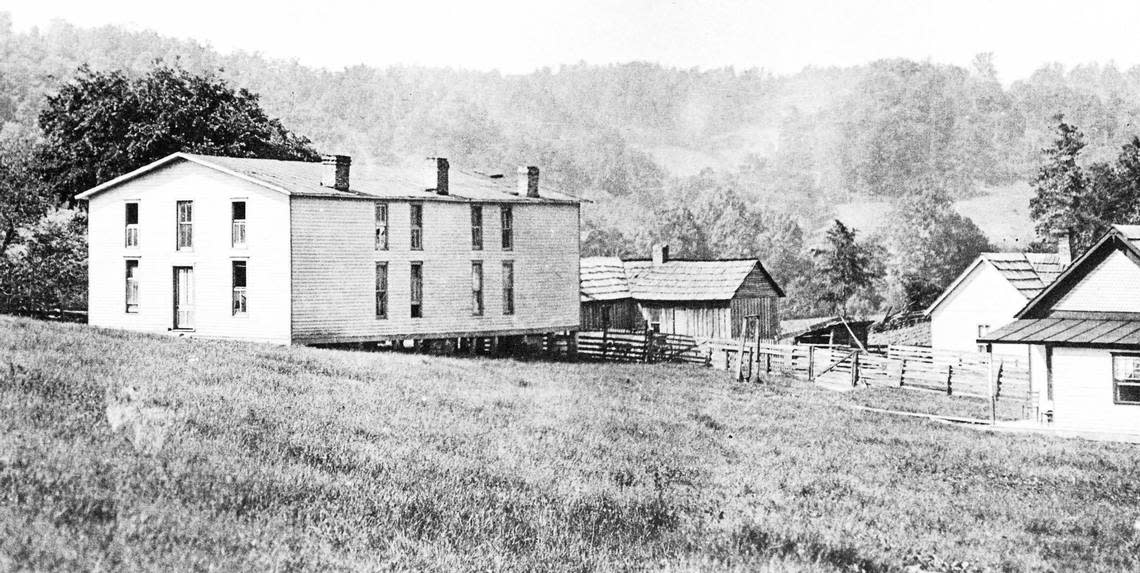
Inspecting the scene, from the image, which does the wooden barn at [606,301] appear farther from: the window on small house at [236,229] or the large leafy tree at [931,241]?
the large leafy tree at [931,241]

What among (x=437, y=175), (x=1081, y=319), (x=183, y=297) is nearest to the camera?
(x=1081, y=319)

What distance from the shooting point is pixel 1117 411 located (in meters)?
27.1

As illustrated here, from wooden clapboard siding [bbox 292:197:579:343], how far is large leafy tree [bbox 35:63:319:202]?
19.7 m

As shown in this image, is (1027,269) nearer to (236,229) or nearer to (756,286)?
(756,286)

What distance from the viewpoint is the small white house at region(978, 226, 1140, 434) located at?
88.8 feet

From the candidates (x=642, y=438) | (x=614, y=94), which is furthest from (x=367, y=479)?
(x=614, y=94)

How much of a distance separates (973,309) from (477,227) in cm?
2411

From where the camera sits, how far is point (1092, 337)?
2719 centimetres

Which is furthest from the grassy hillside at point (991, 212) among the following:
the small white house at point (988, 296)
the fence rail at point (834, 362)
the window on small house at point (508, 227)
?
the window on small house at point (508, 227)

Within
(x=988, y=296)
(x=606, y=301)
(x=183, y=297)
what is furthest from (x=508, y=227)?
(x=988, y=296)

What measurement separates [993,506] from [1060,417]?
13534 mm

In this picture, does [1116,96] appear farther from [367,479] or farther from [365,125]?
[367,479]

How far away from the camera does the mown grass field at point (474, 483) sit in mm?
9922

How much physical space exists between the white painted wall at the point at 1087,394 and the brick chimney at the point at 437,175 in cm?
2245
